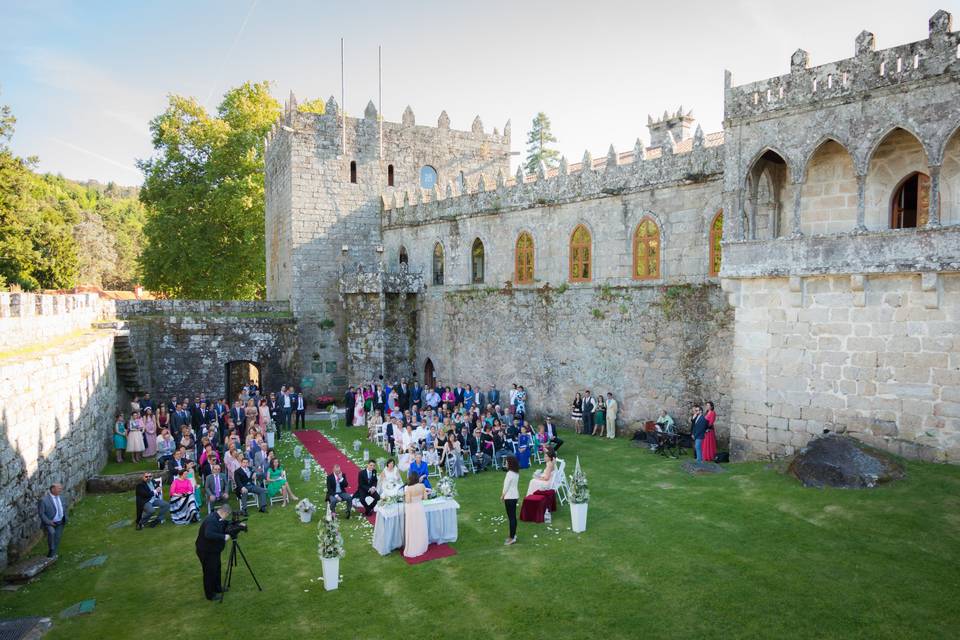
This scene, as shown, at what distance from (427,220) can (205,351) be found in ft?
33.6

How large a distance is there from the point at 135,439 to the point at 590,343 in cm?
1373

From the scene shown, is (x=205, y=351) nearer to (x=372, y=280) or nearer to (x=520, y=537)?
(x=372, y=280)

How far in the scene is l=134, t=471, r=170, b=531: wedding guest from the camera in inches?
496

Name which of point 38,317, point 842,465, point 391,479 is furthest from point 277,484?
point 842,465

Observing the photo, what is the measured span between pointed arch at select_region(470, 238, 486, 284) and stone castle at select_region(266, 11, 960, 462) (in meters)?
0.07

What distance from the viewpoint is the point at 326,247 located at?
2784cm

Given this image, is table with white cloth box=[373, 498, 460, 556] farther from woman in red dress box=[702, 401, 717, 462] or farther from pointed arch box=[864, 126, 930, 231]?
pointed arch box=[864, 126, 930, 231]

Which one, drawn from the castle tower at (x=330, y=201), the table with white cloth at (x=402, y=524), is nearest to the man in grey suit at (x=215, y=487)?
the table with white cloth at (x=402, y=524)

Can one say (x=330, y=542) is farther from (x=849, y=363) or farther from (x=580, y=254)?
(x=580, y=254)

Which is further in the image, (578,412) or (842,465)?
(578,412)

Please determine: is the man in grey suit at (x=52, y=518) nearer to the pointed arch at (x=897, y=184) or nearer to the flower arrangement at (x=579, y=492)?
the flower arrangement at (x=579, y=492)

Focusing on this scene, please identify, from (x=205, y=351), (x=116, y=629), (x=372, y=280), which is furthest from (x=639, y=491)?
(x=205, y=351)

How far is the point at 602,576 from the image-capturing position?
31.4ft

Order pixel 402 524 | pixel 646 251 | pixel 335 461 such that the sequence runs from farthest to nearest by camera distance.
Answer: pixel 646 251
pixel 335 461
pixel 402 524
